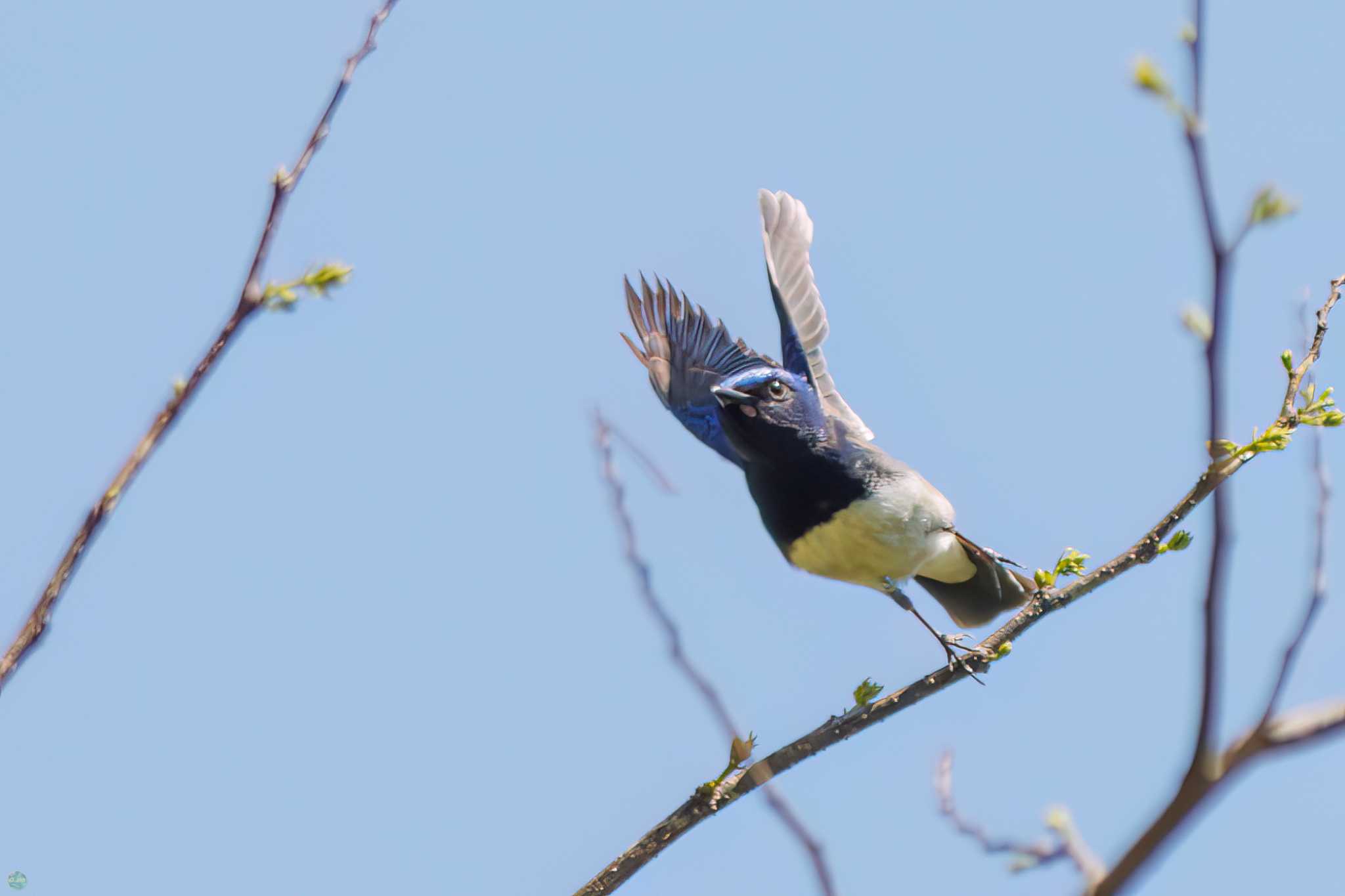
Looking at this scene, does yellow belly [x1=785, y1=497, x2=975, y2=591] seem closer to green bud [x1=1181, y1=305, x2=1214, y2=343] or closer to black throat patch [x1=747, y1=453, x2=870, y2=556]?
black throat patch [x1=747, y1=453, x2=870, y2=556]

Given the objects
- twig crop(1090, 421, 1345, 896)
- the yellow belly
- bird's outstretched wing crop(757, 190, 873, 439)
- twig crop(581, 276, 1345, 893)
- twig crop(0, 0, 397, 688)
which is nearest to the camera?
twig crop(1090, 421, 1345, 896)

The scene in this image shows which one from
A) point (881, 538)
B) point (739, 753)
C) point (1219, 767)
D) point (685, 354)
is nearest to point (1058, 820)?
point (1219, 767)

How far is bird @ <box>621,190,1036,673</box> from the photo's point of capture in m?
5.87

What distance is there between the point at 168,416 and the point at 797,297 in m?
5.03

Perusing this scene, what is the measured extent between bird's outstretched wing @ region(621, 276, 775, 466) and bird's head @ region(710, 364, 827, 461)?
65 centimetres

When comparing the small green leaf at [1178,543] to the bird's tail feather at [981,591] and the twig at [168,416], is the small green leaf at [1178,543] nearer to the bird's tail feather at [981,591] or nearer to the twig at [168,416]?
the bird's tail feather at [981,591]

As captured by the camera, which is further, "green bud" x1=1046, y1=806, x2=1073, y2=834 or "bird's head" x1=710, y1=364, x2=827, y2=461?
"bird's head" x1=710, y1=364, x2=827, y2=461

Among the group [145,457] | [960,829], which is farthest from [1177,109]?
[145,457]

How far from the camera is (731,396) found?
591 cm

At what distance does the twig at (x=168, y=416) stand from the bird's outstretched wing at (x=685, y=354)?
4447 millimetres

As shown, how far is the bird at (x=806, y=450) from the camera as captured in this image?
587 cm

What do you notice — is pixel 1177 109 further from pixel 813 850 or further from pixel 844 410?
pixel 844 410

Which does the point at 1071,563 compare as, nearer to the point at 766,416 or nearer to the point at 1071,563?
the point at 1071,563

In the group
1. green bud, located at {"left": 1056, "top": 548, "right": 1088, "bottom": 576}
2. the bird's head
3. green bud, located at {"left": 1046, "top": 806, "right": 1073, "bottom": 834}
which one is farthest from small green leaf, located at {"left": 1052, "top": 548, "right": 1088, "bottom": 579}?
green bud, located at {"left": 1046, "top": 806, "right": 1073, "bottom": 834}
